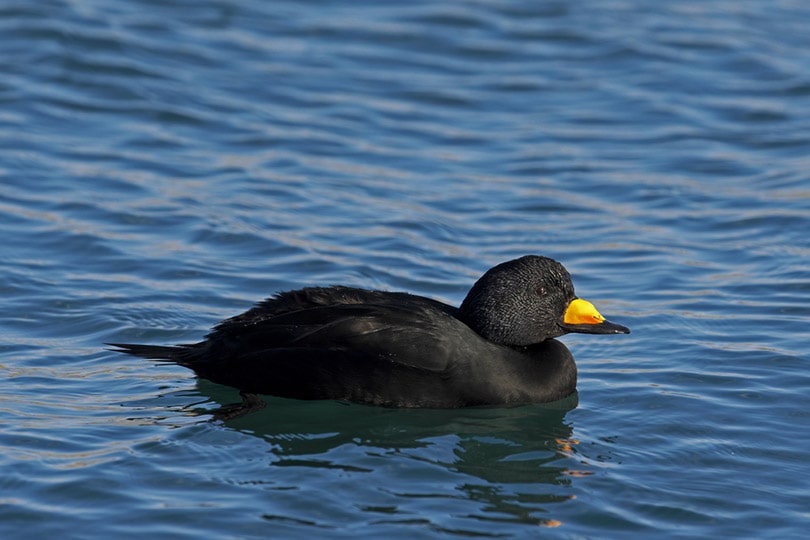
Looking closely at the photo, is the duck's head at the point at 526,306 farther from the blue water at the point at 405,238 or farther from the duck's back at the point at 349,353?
the blue water at the point at 405,238

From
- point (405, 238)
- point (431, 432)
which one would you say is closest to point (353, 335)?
point (431, 432)

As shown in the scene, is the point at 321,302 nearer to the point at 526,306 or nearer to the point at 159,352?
the point at 159,352

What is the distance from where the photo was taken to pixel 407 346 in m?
8.15

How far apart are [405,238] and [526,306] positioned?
137 inches

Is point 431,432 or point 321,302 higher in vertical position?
point 321,302

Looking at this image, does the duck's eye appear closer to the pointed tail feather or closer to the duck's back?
the duck's back

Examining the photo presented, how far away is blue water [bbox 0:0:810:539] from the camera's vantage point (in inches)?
279

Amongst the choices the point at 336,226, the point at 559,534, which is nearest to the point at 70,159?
the point at 336,226

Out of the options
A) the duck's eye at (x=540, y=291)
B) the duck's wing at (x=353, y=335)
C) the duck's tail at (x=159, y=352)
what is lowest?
the duck's tail at (x=159, y=352)

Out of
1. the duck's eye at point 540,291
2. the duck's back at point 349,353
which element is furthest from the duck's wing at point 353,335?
the duck's eye at point 540,291

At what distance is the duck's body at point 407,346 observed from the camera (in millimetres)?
8148

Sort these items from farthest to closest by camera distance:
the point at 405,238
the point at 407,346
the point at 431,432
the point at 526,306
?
the point at 405,238 → the point at 526,306 → the point at 407,346 → the point at 431,432

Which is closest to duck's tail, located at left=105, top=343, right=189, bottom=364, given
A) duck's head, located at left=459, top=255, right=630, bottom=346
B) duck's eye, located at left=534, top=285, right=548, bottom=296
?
duck's head, located at left=459, top=255, right=630, bottom=346

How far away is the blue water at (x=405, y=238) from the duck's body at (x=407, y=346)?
16cm
